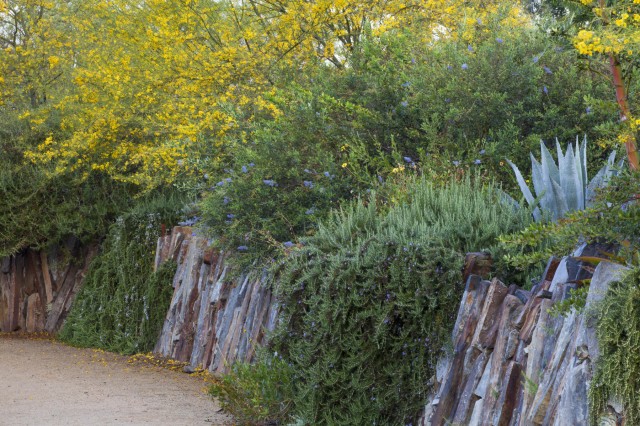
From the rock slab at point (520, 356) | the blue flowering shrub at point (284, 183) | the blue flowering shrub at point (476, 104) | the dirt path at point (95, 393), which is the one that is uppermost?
the blue flowering shrub at point (476, 104)

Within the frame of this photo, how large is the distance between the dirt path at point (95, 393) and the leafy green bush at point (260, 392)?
0.28 m

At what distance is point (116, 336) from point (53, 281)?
3.32 metres

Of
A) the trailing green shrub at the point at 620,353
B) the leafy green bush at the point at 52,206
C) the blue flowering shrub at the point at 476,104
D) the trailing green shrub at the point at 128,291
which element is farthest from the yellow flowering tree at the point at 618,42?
the leafy green bush at the point at 52,206

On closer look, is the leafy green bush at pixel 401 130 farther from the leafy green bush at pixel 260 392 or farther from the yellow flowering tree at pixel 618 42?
the yellow flowering tree at pixel 618 42

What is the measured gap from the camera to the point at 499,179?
9.15m

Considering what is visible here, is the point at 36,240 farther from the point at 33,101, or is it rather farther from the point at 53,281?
the point at 33,101

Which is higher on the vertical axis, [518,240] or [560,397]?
[518,240]

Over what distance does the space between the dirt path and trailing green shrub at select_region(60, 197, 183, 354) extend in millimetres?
469

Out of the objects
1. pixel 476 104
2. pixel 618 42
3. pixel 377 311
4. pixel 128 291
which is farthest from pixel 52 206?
pixel 618 42

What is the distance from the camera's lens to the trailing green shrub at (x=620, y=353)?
443 centimetres

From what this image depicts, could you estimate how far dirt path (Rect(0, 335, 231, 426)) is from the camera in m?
7.88

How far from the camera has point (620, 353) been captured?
447 cm

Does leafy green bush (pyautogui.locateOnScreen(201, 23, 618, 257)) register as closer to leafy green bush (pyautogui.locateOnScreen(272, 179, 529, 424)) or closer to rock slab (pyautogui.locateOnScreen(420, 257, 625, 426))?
leafy green bush (pyautogui.locateOnScreen(272, 179, 529, 424))

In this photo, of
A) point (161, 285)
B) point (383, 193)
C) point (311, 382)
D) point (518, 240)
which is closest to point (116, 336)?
point (161, 285)
